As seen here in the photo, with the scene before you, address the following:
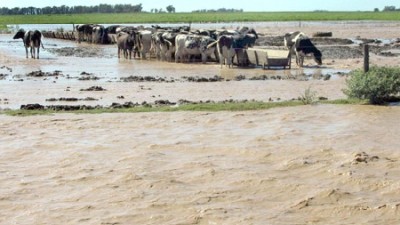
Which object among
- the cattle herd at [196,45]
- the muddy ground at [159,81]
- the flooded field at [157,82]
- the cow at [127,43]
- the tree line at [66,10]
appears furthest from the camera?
the tree line at [66,10]

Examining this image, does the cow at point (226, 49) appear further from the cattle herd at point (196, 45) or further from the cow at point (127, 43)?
the cow at point (127, 43)

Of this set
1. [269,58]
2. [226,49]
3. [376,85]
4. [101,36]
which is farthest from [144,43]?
[376,85]

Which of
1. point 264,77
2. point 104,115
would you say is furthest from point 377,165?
point 264,77

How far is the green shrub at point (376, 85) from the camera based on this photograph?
1396 cm

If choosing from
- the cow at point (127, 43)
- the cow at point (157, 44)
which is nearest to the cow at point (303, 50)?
the cow at point (157, 44)

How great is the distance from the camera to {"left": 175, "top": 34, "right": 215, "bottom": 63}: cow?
92.2 ft

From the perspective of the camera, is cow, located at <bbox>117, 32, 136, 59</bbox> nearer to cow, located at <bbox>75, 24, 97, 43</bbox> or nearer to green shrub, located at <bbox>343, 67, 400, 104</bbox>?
green shrub, located at <bbox>343, 67, 400, 104</bbox>

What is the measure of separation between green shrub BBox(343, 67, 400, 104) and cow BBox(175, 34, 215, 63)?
13759 mm

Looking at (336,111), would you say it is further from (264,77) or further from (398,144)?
(264,77)

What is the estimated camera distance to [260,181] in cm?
801

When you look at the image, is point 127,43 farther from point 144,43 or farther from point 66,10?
point 66,10

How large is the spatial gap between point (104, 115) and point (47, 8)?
186718mm

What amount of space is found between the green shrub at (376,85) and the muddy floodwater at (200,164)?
56 centimetres

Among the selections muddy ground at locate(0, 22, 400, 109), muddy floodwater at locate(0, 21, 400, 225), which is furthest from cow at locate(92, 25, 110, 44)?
muddy floodwater at locate(0, 21, 400, 225)
